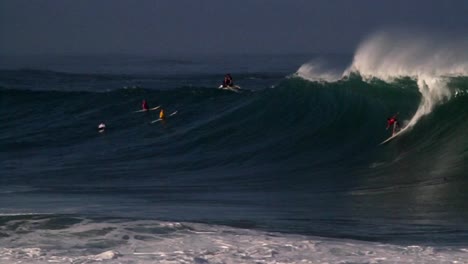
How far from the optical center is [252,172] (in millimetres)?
15508

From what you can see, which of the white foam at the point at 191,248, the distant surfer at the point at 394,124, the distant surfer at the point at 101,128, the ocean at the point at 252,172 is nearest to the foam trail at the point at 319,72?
the ocean at the point at 252,172

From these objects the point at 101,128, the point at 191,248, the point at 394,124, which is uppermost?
the point at 394,124

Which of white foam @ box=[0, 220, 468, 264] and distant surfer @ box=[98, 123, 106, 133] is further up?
distant surfer @ box=[98, 123, 106, 133]

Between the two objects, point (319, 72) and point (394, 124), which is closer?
point (394, 124)

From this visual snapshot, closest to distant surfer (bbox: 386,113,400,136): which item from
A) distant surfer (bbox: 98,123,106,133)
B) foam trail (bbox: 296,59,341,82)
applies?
foam trail (bbox: 296,59,341,82)

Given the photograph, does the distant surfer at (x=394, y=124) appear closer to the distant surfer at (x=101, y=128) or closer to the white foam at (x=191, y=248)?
the white foam at (x=191, y=248)

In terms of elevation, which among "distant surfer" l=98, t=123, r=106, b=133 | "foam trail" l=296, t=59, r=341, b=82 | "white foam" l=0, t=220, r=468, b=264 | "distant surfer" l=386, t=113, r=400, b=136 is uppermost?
"foam trail" l=296, t=59, r=341, b=82

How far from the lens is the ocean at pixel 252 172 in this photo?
847 centimetres

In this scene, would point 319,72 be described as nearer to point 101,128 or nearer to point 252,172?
point 101,128

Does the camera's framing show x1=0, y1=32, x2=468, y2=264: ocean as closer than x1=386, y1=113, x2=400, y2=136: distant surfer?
Yes

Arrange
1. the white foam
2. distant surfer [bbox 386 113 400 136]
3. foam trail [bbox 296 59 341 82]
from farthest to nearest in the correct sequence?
foam trail [bbox 296 59 341 82], distant surfer [bbox 386 113 400 136], the white foam

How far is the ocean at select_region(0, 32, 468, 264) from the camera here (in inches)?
333

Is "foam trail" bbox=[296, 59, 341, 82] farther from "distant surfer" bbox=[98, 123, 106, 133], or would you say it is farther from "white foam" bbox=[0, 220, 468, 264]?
"white foam" bbox=[0, 220, 468, 264]

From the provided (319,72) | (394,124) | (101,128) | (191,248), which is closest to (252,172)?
(394,124)
